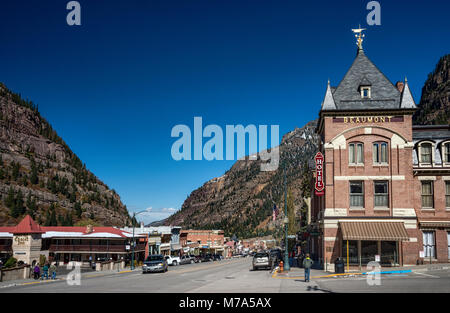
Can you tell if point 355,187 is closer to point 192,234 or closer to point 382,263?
point 382,263

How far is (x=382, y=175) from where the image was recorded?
3641cm

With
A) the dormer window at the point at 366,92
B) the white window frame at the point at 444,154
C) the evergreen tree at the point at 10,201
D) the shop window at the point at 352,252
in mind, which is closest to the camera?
the shop window at the point at 352,252

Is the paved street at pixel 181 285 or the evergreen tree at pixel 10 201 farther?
the evergreen tree at pixel 10 201

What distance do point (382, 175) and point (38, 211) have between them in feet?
561

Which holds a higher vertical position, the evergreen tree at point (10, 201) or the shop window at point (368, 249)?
the evergreen tree at point (10, 201)

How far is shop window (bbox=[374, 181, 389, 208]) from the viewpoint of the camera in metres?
36.3

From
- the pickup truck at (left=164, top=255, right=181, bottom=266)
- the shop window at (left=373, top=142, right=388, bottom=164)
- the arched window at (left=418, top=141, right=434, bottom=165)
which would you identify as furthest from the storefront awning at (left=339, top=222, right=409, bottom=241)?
the pickup truck at (left=164, top=255, right=181, bottom=266)

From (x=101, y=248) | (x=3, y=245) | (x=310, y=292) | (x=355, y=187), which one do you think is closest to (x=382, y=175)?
(x=355, y=187)

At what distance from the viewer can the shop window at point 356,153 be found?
36.9 meters

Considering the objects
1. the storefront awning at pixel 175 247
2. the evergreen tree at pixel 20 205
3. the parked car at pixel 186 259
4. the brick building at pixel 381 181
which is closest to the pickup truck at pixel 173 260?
the parked car at pixel 186 259

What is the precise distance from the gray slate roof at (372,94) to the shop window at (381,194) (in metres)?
6.50

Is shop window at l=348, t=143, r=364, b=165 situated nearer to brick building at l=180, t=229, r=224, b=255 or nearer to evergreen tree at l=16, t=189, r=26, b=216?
brick building at l=180, t=229, r=224, b=255

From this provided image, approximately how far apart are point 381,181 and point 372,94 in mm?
7709

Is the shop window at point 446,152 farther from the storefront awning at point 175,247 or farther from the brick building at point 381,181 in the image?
the storefront awning at point 175,247
